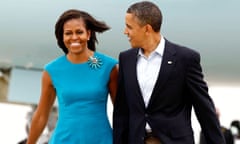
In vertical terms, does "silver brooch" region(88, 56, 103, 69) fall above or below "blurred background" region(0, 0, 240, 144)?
above

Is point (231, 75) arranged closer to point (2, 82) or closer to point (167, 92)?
point (2, 82)

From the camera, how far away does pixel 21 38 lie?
703 centimetres

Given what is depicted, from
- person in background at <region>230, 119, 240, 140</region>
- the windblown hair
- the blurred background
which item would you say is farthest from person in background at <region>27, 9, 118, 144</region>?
person in background at <region>230, 119, 240, 140</region>

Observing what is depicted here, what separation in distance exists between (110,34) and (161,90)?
423 centimetres

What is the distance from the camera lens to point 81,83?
8.39 feet

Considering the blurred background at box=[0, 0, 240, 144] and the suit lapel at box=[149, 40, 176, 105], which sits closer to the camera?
the suit lapel at box=[149, 40, 176, 105]

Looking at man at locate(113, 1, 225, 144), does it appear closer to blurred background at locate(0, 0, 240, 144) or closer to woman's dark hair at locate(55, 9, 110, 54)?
woman's dark hair at locate(55, 9, 110, 54)

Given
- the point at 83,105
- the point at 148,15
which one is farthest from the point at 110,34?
the point at 148,15

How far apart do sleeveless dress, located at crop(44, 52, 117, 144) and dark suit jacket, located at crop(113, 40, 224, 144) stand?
159 mm

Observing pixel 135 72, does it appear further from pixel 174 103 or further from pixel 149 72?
pixel 174 103

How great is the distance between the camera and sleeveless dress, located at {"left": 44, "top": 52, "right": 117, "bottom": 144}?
2.54 meters

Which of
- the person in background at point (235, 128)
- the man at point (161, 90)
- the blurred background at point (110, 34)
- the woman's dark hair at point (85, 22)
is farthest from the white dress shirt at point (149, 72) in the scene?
the person in background at point (235, 128)

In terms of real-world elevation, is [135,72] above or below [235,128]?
above

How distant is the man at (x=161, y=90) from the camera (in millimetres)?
2365
